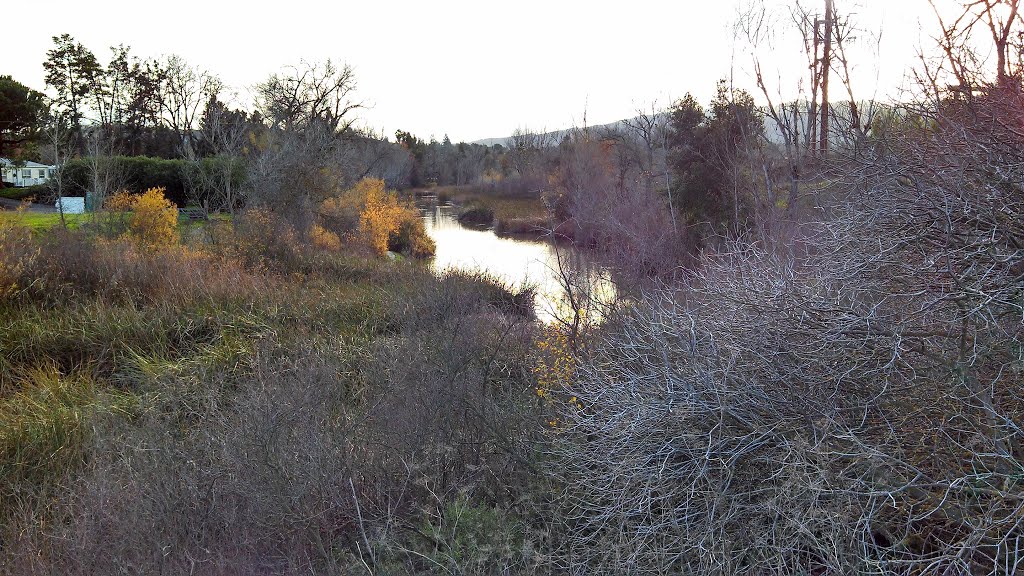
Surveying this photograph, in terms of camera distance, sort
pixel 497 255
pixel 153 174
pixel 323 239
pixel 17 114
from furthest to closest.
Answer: pixel 17 114
pixel 153 174
pixel 497 255
pixel 323 239

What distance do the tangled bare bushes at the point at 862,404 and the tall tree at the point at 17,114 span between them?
37566mm

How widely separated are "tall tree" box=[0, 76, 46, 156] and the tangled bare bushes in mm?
Answer: 37566

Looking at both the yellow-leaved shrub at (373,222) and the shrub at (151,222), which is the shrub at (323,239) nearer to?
the yellow-leaved shrub at (373,222)

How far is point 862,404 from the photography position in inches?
151

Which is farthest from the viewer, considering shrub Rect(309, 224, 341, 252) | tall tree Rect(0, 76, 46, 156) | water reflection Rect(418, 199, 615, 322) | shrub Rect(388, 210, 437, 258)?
tall tree Rect(0, 76, 46, 156)

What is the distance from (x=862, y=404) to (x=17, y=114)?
4073cm

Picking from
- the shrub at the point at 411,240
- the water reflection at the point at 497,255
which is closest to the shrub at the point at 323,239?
the water reflection at the point at 497,255

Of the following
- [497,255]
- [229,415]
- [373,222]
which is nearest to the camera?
[229,415]

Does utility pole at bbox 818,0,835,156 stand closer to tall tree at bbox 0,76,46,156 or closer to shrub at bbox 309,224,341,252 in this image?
shrub at bbox 309,224,341,252

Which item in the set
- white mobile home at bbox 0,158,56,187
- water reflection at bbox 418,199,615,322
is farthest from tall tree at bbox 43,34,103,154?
water reflection at bbox 418,199,615,322

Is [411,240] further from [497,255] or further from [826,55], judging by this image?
[826,55]

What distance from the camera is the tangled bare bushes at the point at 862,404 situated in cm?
339

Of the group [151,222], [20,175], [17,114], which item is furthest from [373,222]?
[20,175]

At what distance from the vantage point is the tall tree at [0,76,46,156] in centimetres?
3219
